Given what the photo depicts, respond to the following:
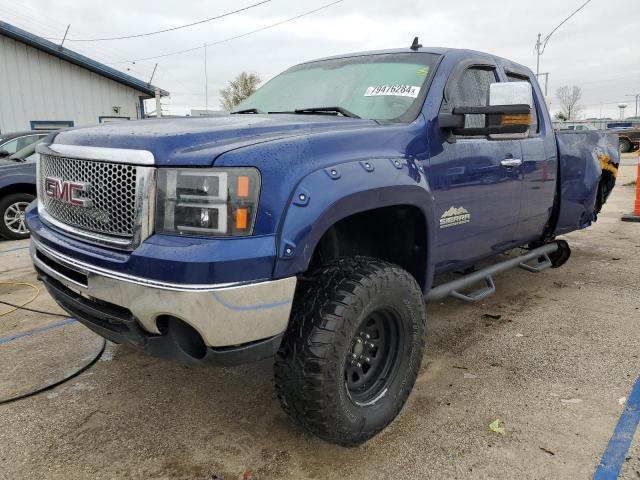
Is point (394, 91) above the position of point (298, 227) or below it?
above

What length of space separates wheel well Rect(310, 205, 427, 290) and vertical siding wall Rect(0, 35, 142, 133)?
13987mm

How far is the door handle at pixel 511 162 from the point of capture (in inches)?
131

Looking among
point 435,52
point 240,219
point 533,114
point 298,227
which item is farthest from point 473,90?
point 240,219

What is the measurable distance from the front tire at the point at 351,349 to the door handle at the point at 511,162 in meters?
1.34

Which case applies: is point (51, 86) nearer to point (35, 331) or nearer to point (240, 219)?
point (35, 331)

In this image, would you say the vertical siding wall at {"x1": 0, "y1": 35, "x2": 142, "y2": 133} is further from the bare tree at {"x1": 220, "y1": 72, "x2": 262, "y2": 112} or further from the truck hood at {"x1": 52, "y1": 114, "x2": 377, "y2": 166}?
the bare tree at {"x1": 220, "y1": 72, "x2": 262, "y2": 112}

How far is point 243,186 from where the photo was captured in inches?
73.5

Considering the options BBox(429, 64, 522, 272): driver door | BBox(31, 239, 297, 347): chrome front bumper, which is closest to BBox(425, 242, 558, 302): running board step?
BBox(429, 64, 522, 272): driver door

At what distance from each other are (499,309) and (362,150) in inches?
100

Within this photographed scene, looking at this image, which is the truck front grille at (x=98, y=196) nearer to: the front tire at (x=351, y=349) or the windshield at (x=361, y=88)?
the front tire at (x=351, y=349)

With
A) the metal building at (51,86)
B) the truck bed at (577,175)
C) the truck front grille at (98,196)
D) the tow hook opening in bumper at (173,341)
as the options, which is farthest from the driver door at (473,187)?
the metal building at (51,86)

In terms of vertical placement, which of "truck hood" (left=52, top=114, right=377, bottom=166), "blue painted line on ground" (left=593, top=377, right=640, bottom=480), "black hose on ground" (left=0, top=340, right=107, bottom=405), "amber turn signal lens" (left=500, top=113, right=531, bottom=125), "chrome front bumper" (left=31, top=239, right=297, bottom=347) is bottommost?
"black hose on ground" (left=0, top=340, right=107, bottom=405)

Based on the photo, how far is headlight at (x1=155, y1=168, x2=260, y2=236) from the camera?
6.09 ft

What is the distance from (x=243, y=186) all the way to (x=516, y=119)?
1.62 meters
